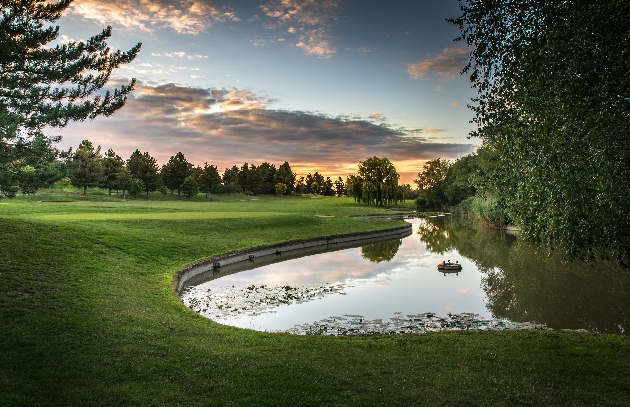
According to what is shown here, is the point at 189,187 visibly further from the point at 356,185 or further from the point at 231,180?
the point at 356,185

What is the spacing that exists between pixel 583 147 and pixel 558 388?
4791mm

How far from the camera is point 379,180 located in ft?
284

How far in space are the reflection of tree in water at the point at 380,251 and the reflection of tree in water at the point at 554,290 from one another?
6.37 m

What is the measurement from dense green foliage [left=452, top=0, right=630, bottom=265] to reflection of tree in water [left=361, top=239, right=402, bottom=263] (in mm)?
20480

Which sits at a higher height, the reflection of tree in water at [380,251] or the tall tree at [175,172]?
the tall tree at [175,172]

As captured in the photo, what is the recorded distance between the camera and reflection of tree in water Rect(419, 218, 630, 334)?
15430 millimetres

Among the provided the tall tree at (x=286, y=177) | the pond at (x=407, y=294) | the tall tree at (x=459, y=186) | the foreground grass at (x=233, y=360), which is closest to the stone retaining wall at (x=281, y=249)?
the pond at (x=407, y=294)

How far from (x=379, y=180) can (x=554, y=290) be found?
67153 millimetres

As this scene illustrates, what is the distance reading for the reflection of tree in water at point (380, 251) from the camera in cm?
3128

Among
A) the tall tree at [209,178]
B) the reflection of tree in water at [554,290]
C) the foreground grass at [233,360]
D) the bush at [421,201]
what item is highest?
the tall tree at [209,178]

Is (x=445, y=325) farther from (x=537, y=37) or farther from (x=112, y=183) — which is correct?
(x=112, y=183)

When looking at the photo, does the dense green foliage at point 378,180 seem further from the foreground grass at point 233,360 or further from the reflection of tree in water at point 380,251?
the foreground grass at point 233,360

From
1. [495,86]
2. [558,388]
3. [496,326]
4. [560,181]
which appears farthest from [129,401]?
[496,326]

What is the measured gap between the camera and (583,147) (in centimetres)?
796
